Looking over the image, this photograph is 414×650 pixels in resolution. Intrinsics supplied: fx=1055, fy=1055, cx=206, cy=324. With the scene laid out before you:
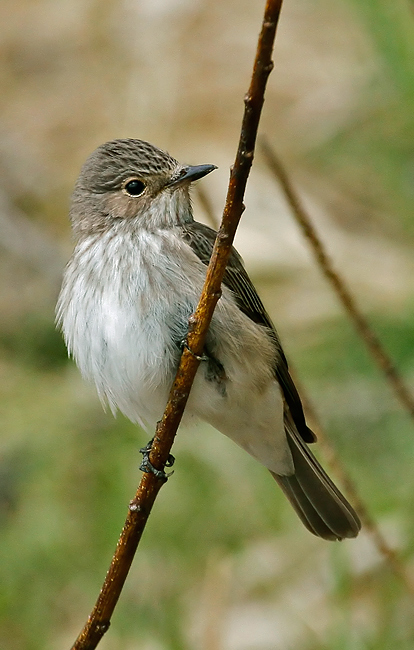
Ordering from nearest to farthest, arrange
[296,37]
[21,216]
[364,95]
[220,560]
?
[220,560], [364,95], [21,216], [296,37]

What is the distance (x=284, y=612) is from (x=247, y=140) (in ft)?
14.3

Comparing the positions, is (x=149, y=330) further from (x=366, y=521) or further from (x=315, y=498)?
(x=315, y=498)

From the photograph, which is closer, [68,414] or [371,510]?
A: [371,510]

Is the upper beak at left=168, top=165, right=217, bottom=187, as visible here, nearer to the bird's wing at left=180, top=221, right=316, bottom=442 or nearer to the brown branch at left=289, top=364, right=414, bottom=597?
the bird's wing at left=180, top=221, right=316, bottom=442

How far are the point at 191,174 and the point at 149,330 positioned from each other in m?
0.64

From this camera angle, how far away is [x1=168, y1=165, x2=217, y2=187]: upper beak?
3850 millimetres

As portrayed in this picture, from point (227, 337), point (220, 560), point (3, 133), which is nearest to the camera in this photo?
point (227, 337)

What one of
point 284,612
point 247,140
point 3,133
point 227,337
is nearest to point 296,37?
point 3,133

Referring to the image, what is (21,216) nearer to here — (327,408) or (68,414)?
(68,414)

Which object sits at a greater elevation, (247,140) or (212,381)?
(247,140)

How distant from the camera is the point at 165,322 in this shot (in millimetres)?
3736

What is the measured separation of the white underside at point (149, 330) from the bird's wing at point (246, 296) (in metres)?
0.07

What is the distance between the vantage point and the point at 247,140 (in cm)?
241

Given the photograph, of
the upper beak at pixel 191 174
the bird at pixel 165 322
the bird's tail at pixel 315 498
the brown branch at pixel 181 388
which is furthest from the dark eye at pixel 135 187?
the brown branch at pixel 181 388
